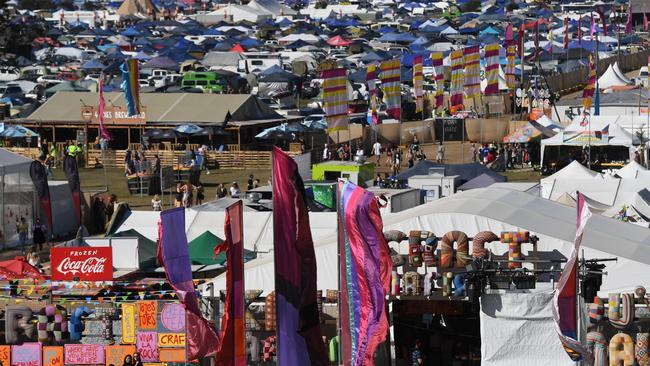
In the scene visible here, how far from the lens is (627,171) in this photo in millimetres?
32844

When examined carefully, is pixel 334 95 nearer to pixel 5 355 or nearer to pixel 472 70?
pixel 472 70

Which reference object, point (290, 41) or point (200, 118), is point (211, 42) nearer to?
point (290, 41)

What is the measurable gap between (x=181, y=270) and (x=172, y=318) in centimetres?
174

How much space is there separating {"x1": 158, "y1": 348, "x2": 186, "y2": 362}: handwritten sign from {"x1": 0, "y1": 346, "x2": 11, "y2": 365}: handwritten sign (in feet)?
6.38

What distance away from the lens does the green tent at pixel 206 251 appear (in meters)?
24.8

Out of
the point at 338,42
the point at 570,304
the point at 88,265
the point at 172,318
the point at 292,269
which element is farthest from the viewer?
the point at 338,42

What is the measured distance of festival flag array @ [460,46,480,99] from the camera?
148 feet

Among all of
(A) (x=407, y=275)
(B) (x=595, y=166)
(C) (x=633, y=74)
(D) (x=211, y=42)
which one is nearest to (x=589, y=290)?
(A) (x=407, y=275)

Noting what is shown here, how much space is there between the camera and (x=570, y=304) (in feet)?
53.3

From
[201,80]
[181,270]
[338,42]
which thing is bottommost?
[181,270]

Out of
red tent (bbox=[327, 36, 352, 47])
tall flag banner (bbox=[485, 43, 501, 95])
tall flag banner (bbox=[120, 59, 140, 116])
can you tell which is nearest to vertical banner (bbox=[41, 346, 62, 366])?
tall flag banner (bbox=[120, 59, 140, 116])

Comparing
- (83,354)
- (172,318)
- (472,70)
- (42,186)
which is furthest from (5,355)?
(472,70)

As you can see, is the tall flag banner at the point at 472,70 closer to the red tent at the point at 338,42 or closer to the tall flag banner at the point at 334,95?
the tall flag banner at the point at 334,95

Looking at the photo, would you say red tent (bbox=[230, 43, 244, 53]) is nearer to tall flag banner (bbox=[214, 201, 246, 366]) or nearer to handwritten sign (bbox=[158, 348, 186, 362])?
handwritten sign (bbox=[158, 348, 186, 362])
